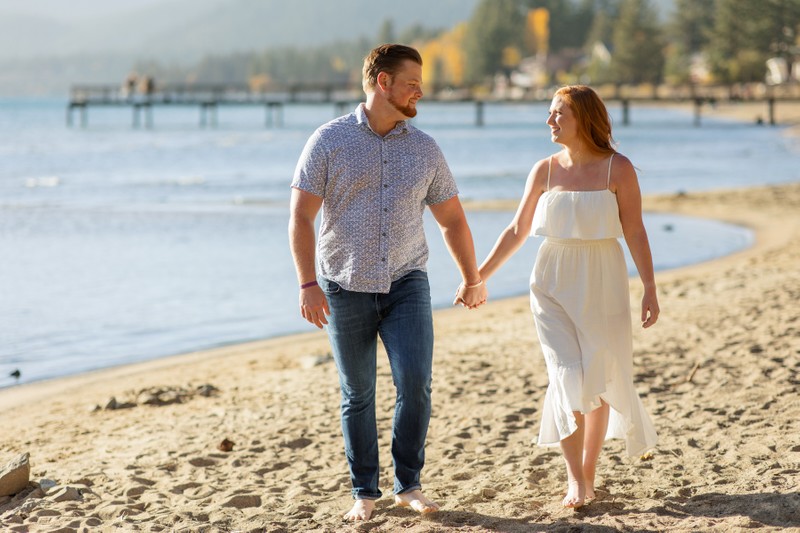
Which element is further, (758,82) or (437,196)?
(758,82)

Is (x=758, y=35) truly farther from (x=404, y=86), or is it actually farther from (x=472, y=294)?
(x=404, y=86)

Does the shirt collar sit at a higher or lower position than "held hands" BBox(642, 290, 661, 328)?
higher

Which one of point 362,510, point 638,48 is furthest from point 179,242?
point 638,48

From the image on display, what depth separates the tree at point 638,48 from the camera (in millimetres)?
112438

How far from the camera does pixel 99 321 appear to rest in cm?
1034

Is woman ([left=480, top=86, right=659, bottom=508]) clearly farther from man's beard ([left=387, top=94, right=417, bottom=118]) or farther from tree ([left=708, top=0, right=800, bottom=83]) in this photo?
tree ([left=708, top=0, right=800, bottom=83])

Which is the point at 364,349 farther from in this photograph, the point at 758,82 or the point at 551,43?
the point at 551,43

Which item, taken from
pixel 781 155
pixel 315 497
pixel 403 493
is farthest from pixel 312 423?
pixel 781 155

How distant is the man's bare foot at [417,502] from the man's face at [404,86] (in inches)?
59.1

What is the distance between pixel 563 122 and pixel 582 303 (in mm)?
687

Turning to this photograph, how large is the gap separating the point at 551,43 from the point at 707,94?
66517mm

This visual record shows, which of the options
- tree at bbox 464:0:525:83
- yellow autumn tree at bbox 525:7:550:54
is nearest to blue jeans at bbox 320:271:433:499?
tree at bbox 464:0:525:83

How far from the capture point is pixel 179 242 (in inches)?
653

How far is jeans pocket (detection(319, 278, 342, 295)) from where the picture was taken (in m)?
3.81
